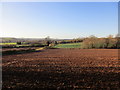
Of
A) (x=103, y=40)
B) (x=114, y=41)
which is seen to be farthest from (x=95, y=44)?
(x=114, y=41)

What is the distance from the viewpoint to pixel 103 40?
48.8 metres

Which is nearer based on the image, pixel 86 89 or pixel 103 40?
pixel 86 89

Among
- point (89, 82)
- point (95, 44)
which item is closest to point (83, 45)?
point (95, 44)

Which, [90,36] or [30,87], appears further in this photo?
[90,36]

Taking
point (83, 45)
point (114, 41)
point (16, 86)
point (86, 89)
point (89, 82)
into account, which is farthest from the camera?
point (83, 45)

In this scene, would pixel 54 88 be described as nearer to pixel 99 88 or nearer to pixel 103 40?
pixel 99 88

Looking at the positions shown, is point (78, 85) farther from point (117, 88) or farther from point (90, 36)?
point (90, 36)

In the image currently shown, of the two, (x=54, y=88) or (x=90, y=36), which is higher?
(x=90, y=36)

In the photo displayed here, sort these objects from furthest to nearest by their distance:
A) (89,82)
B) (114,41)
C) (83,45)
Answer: (83,45) → (114,41) → (89,82)

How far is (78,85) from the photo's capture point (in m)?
5.77

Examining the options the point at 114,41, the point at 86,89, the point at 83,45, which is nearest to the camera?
the point at 86,89

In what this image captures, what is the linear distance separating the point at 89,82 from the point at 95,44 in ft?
151

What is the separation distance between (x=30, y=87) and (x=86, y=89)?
2.68m

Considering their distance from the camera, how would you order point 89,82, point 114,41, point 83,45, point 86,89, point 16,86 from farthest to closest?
point 83,45, point 114,41, point 89,82, point 16,86, point 86,89
